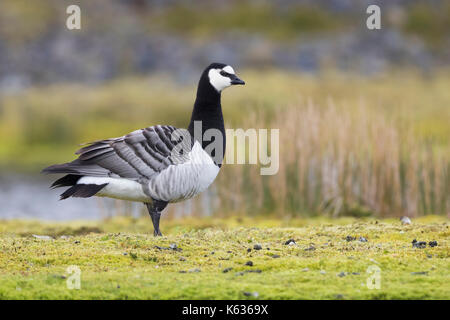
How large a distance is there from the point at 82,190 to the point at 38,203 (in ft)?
44.6

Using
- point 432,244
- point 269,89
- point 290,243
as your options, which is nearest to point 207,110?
point 290,243

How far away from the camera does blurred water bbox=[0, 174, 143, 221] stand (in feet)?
61.2

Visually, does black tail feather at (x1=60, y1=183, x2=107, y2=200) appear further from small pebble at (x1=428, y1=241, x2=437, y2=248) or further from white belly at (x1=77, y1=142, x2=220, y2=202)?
small pebble at (x1=428, y1=241, x2=437, y2=248)

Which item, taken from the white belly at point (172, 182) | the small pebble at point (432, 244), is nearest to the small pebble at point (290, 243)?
the white belly at point (172, 182)

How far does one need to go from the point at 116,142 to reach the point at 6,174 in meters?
19.1

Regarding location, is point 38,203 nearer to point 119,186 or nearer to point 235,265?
point 119,186

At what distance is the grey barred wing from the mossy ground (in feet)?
2.83

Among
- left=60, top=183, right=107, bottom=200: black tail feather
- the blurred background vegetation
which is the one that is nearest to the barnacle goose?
left=60, top=183, right=107, bottom=200: black tail feather

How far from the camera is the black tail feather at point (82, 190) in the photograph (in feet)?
25.8

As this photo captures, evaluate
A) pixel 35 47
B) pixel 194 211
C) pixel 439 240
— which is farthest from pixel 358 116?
pixel 35 47

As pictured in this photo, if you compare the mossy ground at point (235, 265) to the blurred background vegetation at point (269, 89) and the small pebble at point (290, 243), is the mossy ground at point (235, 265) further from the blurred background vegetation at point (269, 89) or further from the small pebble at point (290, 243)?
the blurred background vegetation at point (269, 89)

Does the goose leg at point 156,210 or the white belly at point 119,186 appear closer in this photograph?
the white belly at point 119,186

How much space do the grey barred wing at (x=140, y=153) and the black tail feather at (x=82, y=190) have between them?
0.88 ft

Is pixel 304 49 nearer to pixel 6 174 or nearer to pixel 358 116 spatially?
pixel 6 174
